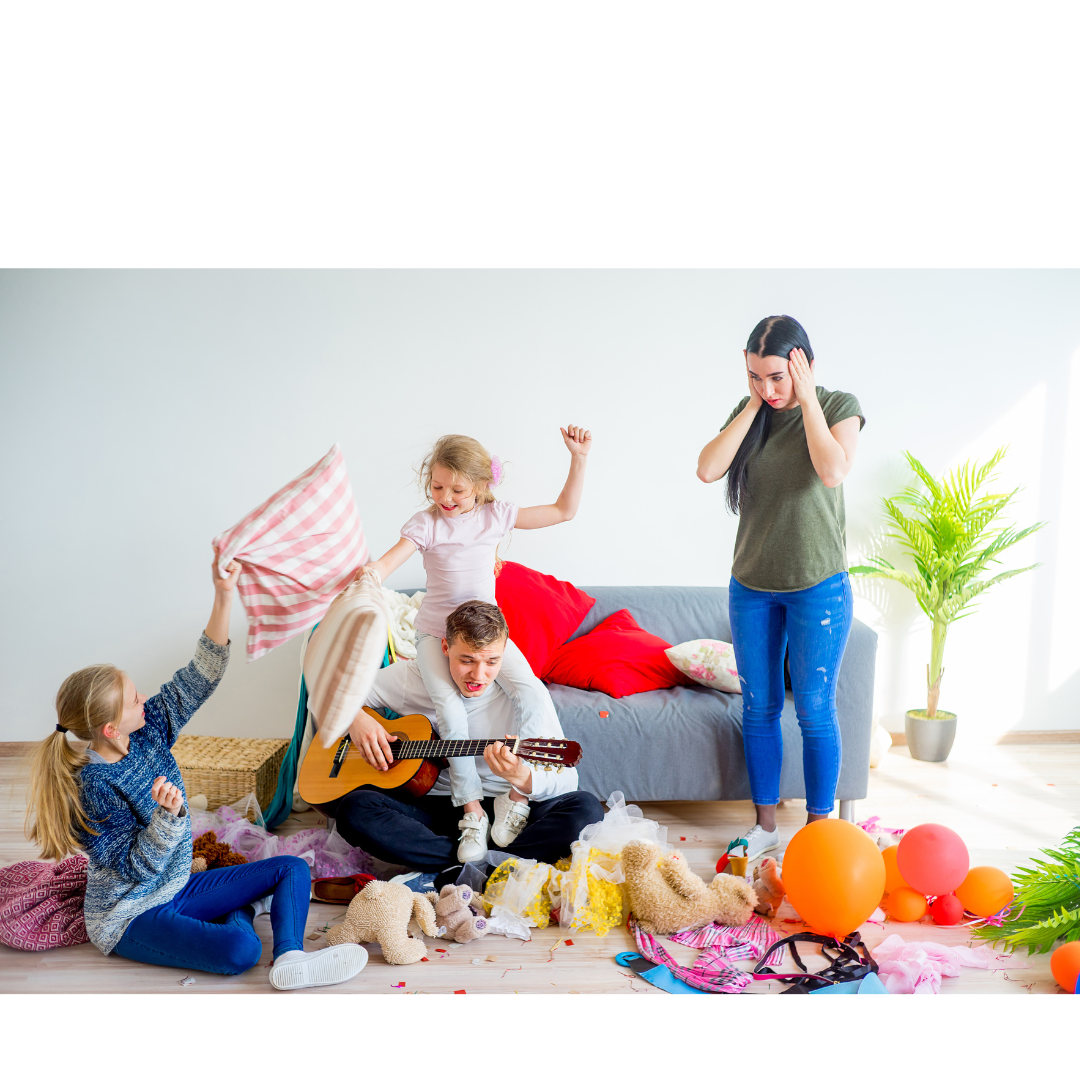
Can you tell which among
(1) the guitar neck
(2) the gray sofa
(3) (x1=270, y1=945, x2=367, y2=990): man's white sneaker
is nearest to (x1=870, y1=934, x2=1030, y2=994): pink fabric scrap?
(2) the gray sofa

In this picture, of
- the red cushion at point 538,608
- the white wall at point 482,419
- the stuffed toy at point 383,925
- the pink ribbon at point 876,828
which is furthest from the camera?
the white wall at point 482,419

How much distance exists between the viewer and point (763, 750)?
8.19 ft

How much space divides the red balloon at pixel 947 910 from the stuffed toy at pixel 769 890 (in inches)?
14.1

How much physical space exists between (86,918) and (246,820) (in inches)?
28.0

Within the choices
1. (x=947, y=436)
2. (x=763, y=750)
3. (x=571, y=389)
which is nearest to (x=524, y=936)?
(x=763, y=750)

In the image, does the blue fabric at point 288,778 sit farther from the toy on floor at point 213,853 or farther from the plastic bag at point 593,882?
the plastic bag at point 593,882

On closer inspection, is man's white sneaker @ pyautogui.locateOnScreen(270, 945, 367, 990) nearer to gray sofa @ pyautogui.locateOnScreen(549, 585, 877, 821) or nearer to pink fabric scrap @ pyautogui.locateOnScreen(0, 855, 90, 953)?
pink fabric scrap @ pyautogui.locateOnScreen(0, 855, 90, 953)

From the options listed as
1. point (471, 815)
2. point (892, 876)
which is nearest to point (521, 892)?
point (471, 815)

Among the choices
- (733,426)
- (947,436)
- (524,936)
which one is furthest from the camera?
(947,436)

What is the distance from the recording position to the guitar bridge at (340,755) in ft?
7.90

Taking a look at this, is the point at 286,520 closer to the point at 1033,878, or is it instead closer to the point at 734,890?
the point at 734,890

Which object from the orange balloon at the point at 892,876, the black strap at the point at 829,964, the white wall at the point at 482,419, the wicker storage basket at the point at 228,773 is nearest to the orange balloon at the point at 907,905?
the orange balloon at the point at 892,876

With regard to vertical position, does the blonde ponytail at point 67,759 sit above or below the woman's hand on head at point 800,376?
below

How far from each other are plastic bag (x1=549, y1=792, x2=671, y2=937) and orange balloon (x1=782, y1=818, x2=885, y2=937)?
0.40 m
